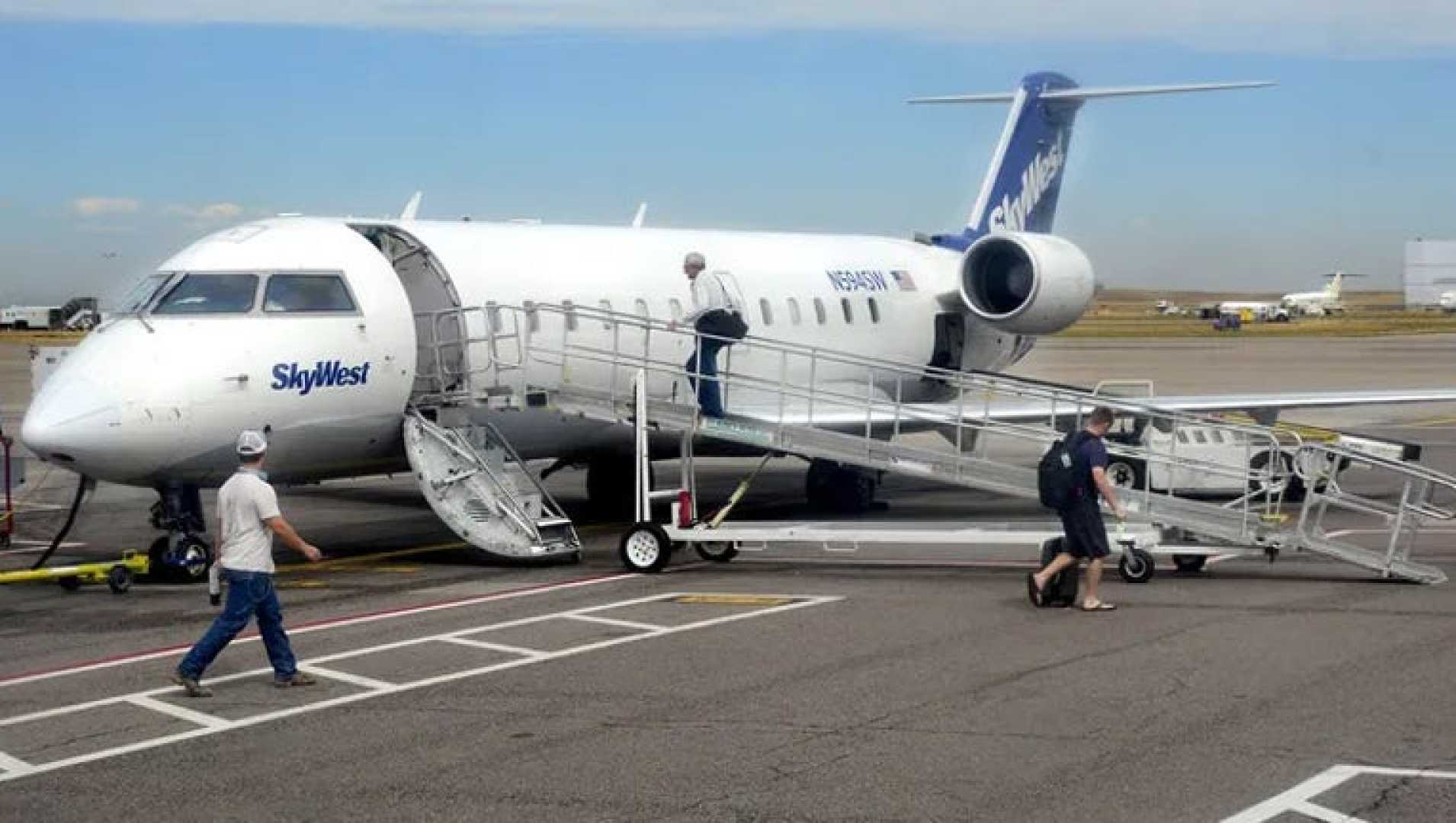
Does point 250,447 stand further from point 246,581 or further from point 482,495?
point 482,495

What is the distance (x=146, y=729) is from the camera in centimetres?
1147

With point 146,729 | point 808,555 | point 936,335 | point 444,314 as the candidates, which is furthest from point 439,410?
point 936,335

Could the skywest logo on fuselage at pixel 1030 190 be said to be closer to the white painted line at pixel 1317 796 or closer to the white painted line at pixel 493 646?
the white painted line at pixel 493 646

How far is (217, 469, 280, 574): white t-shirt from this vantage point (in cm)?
1258

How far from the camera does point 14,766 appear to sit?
10.5 m

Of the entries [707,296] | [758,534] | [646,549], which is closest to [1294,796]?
[758,534]

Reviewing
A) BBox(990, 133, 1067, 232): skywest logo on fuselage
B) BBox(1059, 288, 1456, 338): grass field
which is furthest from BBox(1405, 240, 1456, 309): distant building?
BBox(990, 133, 1067, 232): skywest logo on fuselage

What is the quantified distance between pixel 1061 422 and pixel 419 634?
509 inches

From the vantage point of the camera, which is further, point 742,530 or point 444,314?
point 444,314

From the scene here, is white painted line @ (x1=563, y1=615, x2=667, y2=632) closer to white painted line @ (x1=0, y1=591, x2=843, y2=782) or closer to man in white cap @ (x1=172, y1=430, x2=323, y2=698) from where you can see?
white painted line @ (x1=0, y1=591, x2=843, y2=782)

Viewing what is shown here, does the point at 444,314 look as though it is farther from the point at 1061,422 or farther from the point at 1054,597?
the point at 1061,422

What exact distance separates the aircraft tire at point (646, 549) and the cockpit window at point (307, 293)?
11.6 feet

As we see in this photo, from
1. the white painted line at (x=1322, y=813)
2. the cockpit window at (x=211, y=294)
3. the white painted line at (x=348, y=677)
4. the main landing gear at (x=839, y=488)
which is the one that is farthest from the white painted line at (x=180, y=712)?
the main landing gear at (x=839, y=488)

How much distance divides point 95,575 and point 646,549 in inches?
200
